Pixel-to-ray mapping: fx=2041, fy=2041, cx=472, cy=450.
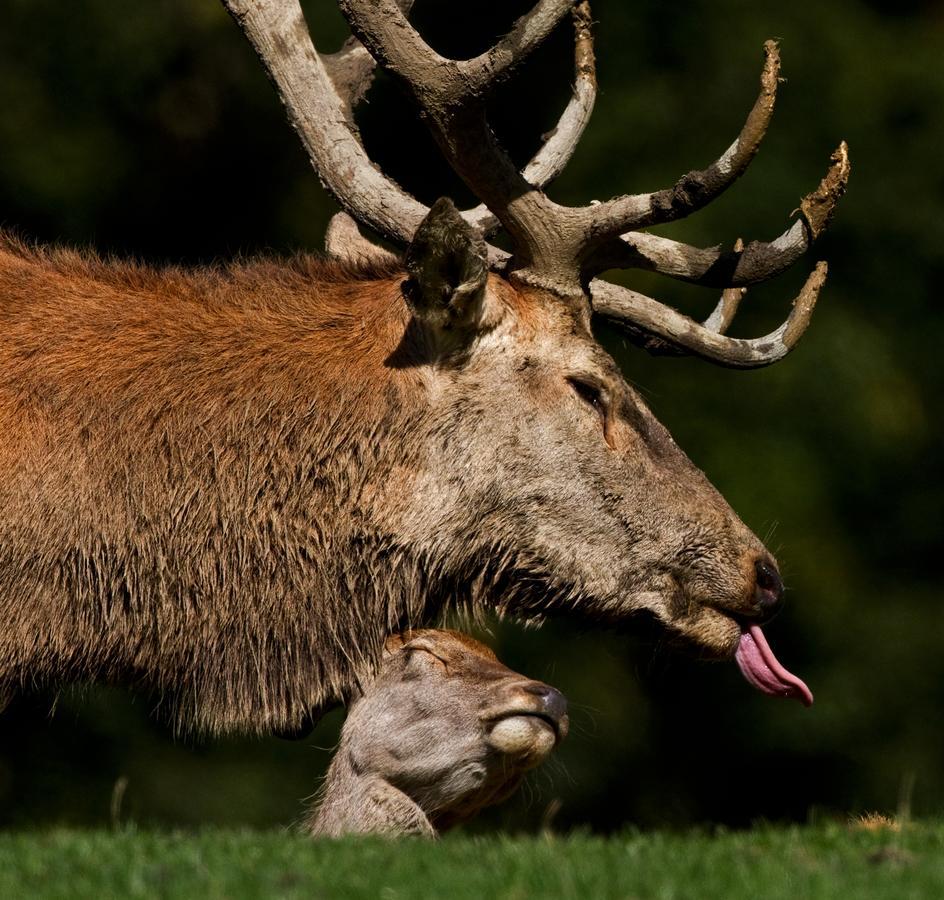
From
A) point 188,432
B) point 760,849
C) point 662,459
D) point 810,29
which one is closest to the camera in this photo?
point 760,849

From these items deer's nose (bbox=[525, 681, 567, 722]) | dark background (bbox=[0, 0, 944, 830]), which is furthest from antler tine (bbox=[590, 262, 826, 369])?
dark background (bbox=[0, 0, 944, 830])

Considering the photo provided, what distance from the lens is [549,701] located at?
544cm

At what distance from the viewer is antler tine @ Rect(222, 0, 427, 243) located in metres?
6.46

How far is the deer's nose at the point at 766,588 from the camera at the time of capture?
19.6ft

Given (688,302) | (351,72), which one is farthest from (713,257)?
(688,302)

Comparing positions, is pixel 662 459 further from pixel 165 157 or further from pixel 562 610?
pixel 165 157

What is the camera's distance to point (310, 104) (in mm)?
6605

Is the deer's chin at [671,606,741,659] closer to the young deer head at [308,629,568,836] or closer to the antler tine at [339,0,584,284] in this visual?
the young deer head at [308,629,568,836]

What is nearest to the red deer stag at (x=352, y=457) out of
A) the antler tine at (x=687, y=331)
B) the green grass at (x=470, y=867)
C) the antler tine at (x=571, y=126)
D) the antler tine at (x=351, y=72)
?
the antler tine at (x=687, y=331)

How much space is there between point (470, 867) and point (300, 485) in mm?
1641

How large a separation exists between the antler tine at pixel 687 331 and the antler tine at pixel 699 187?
1.63 feet

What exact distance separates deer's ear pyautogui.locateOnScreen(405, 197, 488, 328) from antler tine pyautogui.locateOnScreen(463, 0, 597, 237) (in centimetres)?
124

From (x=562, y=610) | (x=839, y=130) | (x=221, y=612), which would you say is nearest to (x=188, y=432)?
(x=221, y=612)

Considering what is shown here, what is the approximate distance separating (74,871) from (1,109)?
27.7 ft
